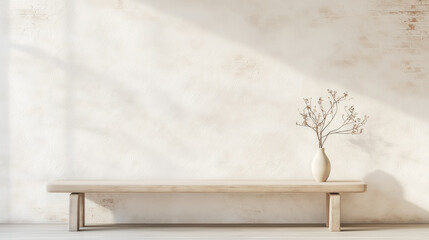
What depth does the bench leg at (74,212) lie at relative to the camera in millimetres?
4059

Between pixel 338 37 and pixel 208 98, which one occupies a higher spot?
pixel 338 37

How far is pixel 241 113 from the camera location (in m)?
4.56

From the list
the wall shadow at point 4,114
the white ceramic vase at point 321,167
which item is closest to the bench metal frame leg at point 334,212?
the white ceramic vase at point 321,167

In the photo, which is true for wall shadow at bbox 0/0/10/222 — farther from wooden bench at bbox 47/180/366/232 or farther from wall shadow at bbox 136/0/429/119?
wall shadow at bbox 136/0/429/119

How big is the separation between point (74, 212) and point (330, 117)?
271cm

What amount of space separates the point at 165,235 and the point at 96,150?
1205 millimetres

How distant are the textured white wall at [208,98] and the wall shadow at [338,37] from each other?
1 cm

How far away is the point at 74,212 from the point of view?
4070 millimetres

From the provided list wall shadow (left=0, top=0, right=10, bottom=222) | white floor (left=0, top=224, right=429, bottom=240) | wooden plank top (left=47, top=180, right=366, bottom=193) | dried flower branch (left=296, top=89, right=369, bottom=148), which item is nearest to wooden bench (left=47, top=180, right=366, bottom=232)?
wooden plank top (left=47, top=180, right=366, bottom=193)

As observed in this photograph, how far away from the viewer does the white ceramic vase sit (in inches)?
165

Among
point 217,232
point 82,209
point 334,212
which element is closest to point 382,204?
point 334,212

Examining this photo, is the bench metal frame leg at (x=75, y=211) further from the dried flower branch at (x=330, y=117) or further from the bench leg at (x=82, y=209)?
the dried flower branch at (x=330, y=117)

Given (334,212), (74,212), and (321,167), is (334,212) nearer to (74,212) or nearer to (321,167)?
(321,167)

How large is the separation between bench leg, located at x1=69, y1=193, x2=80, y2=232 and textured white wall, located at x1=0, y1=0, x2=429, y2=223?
16.2 inches
